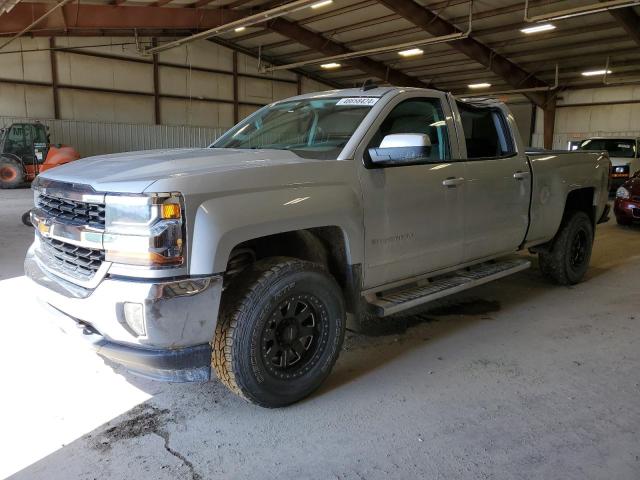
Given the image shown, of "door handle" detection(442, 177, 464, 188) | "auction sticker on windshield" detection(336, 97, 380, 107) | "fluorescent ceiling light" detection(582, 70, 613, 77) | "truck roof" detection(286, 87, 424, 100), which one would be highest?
"fluorescent ceiling light" detection(582, 70, 613, 77)

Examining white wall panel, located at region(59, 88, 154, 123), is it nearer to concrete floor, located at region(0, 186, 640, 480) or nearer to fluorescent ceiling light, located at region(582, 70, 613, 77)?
concrete floor, located at region(0, 186, 640, 480)

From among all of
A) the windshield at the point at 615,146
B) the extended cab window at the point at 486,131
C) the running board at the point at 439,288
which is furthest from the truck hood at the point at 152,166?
the windshield at the point at 615,146

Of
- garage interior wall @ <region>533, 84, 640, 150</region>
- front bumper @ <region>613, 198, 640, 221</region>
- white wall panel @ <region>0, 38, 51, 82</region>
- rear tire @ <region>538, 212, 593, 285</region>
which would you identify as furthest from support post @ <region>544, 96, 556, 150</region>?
white wall panel @ <region>0, 38, 51, 82</region>

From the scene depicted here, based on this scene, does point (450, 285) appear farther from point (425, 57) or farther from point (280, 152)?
point (425, 57)

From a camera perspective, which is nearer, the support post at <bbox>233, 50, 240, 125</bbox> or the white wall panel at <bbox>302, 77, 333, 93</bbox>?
the support post at <bbox>233, 50, 240, 125</bbox>

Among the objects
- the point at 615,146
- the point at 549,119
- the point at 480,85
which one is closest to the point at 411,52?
the point at 480,85

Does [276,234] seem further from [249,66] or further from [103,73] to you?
[249,66]

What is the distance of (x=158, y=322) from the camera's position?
92.9 inches

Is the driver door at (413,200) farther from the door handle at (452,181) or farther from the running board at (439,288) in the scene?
the running board at (439,288)

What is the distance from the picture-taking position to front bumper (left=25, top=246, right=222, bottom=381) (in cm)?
236

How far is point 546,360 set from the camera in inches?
145

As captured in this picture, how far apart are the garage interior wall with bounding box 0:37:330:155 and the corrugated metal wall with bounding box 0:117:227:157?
0.04 m

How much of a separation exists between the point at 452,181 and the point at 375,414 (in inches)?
69.8

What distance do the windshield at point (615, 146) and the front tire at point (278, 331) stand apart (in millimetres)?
14450
